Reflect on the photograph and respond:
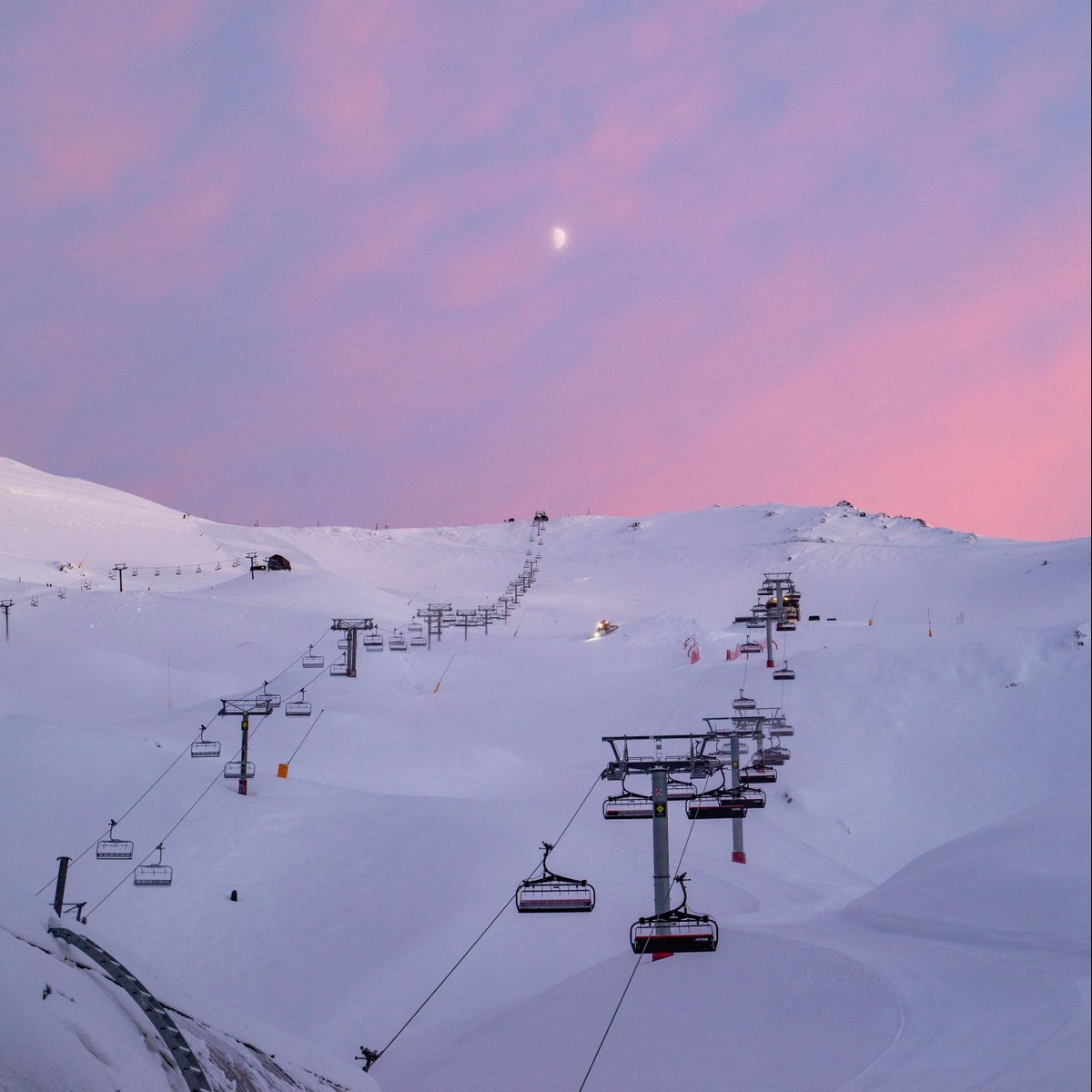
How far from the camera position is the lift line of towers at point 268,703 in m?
23.8

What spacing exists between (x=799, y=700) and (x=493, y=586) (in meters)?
52.7

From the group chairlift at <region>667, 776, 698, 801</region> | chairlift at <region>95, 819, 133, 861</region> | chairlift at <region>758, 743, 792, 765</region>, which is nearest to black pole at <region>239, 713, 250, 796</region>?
chairlift at <region>95, 819, 133, 861</region>

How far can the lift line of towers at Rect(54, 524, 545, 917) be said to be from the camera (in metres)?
23.8

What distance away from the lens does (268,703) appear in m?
33.2

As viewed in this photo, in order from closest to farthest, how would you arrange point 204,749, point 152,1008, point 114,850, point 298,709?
point 152,1008
point 114,850
point 204,749
point 298,709

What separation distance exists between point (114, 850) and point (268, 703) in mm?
8913

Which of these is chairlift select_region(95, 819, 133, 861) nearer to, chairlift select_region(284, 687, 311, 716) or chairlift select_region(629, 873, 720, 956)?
chairlift select_region(284, 687, 311, 716)

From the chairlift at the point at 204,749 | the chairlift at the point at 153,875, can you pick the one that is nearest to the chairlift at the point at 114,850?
the chairlift at the point at 153,875

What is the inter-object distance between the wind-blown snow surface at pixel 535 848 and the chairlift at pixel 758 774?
7.75ft

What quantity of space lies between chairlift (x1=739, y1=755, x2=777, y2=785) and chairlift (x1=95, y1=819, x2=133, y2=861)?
48.9 ft

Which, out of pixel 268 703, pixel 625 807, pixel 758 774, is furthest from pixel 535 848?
pixel 625 807

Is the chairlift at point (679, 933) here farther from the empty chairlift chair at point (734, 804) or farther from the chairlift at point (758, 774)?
the chairlift at point (758, 774)

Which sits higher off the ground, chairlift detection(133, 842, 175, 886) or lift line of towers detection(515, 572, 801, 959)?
lift line of towers detection(515, 572, 801, 959)

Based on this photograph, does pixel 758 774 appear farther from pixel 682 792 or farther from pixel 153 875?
pixel 153 875
